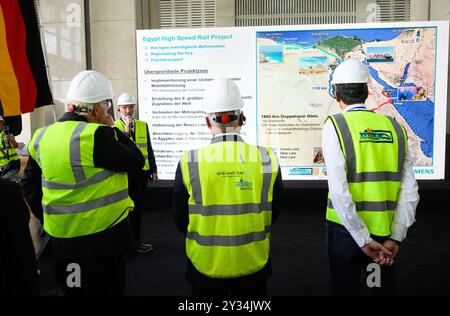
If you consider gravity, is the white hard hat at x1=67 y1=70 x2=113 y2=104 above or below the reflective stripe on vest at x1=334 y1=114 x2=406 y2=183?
above

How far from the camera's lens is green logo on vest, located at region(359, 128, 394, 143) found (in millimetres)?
1923

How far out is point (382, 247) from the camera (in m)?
1.93

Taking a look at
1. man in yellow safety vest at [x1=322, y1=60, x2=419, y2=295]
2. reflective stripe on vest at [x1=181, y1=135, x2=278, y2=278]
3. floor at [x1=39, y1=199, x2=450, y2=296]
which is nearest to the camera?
reflective stripe on vest at [x1=181, y1=135, x2=278, y2=278]

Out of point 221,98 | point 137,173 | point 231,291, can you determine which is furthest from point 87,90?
point 137,173

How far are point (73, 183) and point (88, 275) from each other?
473mm

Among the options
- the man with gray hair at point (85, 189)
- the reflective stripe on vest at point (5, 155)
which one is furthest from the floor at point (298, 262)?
the reflective stripe on vest at point (5, 155)

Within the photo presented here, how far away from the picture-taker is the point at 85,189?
205 centimetres

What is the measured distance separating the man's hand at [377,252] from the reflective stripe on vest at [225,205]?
53cm

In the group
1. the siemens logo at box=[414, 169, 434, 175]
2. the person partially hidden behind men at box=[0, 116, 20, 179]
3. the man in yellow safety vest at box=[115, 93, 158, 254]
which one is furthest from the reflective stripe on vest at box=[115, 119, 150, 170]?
the siemens logo at box=[414, 169, 434, 175]

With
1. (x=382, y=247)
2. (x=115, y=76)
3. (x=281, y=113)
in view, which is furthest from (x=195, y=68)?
(x=382, y=247)

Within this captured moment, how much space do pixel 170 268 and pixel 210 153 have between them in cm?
229

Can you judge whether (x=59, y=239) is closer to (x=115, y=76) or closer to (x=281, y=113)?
(x=281, y=113)

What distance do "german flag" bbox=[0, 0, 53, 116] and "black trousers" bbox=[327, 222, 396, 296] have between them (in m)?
1.90

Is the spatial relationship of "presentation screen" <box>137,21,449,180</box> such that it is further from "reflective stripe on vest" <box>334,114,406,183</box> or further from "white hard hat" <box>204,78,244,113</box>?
"white hard hat" <box>204,78,244,113</box>
